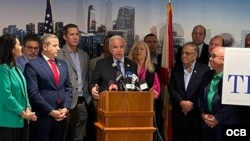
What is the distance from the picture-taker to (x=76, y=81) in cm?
527

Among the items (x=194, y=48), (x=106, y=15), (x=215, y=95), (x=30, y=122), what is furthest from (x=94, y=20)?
(x=215, y=95)

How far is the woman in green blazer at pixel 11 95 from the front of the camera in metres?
4.22

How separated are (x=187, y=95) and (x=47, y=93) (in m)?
1.47

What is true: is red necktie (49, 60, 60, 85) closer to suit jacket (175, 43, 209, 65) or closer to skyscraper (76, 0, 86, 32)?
skyscraper (76, 0, 86, 32)

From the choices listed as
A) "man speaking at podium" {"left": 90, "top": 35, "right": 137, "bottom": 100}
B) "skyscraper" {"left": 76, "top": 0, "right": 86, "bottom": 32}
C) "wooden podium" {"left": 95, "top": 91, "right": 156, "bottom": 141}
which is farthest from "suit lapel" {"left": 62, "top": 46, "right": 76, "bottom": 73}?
"skyscraper" {"left": 76, "top": 0, "right": 86, "bottom": 32}

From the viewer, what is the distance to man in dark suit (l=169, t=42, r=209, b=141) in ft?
16.9

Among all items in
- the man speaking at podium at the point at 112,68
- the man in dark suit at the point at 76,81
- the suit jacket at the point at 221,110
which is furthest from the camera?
the man in dark suit at the point at 76,81

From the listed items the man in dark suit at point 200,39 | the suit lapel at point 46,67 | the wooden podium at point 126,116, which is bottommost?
the wooden podium at point 126,116

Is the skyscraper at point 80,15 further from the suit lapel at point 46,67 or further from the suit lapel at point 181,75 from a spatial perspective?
the suit lapel at point 46,67

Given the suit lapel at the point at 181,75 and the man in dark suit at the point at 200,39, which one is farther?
the man in dark suit at the point at 200,39

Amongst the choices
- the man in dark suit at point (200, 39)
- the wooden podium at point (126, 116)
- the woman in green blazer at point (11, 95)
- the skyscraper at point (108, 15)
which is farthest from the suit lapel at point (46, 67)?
the man in dark suit at point (200, 39)

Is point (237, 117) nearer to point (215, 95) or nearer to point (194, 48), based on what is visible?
point (215, 95)

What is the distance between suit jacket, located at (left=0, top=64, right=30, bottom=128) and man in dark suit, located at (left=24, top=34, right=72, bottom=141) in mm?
248

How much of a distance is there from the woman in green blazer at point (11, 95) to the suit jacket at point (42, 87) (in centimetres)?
18
